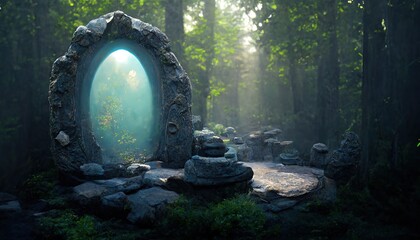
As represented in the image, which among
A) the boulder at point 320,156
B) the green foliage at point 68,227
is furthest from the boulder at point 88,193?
the boulder at point 320,156

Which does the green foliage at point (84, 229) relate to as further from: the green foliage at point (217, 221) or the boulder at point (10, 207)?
the boulder at point (10, 207)

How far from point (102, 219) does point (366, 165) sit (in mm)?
6201

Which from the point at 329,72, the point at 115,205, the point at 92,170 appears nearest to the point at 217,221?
the point at 115,205

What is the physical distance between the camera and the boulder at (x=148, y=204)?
8656 mm

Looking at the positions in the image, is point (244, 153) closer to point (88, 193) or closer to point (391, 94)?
point (391, 94)

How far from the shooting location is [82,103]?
12.1m

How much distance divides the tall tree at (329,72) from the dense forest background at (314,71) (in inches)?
1.9

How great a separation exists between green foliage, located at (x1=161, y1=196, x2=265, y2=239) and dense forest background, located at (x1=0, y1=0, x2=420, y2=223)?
8.79ft

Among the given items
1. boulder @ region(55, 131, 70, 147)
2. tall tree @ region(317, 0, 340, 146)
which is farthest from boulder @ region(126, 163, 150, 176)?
tall tree @ region(317, 0, 340, 146)

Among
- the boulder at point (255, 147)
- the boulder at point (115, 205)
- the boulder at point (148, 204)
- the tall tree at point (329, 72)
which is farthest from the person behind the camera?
the tall tree at point (329, 72)

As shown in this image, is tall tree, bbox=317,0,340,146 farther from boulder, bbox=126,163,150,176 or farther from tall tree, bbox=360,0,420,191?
boulder, bbox=126,163,150,176

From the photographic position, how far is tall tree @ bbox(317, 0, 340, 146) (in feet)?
63.4

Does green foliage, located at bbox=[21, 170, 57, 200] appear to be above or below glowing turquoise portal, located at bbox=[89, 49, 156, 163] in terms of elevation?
below

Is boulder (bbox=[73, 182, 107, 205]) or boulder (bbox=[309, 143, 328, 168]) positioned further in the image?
boulder (bbox=[309, 143, 328, 168])
